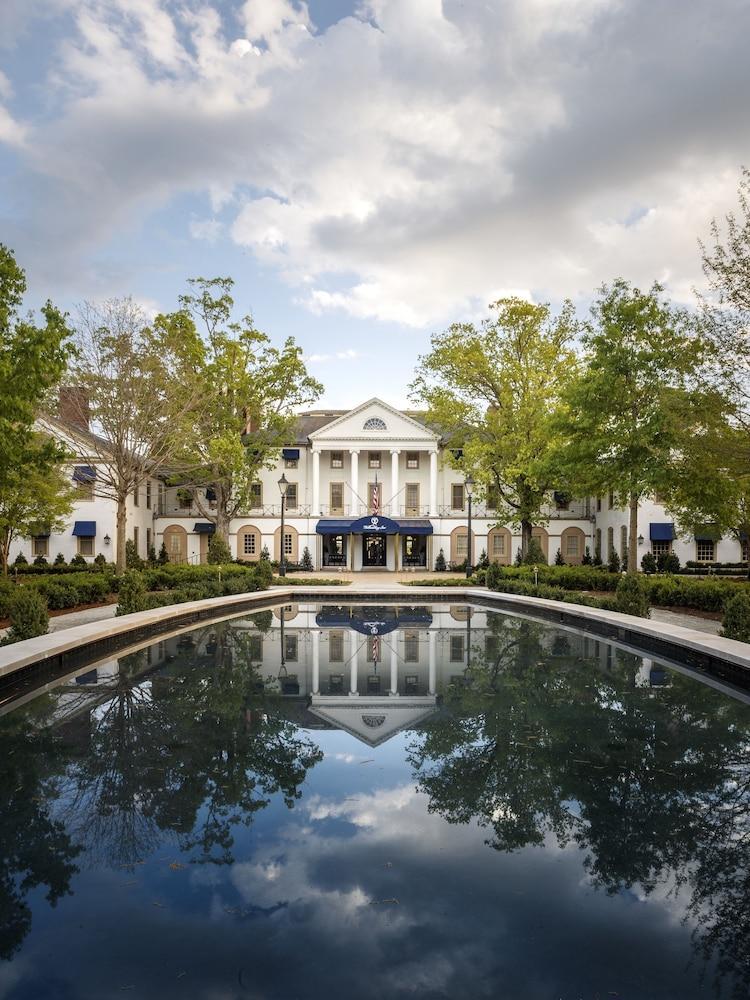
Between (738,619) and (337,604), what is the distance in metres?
14.4

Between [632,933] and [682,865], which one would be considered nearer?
[632,933]

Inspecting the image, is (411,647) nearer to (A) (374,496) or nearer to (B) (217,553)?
(B) (217,553)

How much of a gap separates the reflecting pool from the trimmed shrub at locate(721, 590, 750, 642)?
3.57 meters

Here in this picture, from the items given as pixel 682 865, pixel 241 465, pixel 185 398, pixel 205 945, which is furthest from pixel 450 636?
pixel 241 465

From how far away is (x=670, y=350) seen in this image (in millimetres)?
20641

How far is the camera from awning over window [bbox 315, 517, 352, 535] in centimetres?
4103

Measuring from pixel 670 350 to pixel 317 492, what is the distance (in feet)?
88.0

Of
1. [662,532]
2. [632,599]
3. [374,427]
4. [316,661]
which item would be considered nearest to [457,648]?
[316,661]

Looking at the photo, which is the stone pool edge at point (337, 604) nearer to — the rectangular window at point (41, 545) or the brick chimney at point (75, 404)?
the brick chimney at point (75, 404)

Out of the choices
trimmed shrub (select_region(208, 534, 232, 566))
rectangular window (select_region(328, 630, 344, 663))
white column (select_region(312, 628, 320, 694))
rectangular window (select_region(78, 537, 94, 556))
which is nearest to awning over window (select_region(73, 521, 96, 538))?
rectangular window (select_region(78, 537, 94, 556))

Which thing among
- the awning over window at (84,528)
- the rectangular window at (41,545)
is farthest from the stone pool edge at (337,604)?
the rectangular window at (41,545)

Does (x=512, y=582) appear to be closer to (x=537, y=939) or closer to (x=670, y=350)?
(x=670, y=350)

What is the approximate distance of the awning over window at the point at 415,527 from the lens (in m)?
40.9

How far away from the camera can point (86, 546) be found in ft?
124
